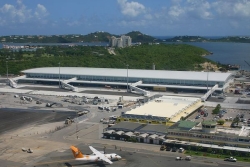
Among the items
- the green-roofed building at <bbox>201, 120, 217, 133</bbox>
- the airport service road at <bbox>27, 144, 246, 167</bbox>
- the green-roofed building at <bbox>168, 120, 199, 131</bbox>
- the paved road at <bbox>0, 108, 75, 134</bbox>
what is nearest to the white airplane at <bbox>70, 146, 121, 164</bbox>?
the airport service road at <bbox>27, 144, 246, 167</bbox>

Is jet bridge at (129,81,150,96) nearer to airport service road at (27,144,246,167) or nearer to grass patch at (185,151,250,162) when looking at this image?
airport service road at (27,144,246,167)

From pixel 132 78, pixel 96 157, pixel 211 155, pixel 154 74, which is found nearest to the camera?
pixel 96 157

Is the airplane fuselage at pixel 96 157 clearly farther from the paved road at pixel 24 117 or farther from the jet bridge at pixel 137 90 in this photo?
the jet bridge at pixel 137 90

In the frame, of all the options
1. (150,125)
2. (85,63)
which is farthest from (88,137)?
(85,63)

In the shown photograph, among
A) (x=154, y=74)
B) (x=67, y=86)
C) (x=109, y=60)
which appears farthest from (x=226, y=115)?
(x=109, y=60)

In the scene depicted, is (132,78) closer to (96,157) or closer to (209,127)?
(209,127)

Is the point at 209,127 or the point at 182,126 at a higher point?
the point at 209,127

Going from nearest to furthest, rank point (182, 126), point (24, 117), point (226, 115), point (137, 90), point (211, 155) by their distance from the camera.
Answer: point (211, 155) → point (182, 126) → point (226, 115) → point (24, 117) → point (137, 90)

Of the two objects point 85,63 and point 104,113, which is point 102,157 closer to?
point 104,113
